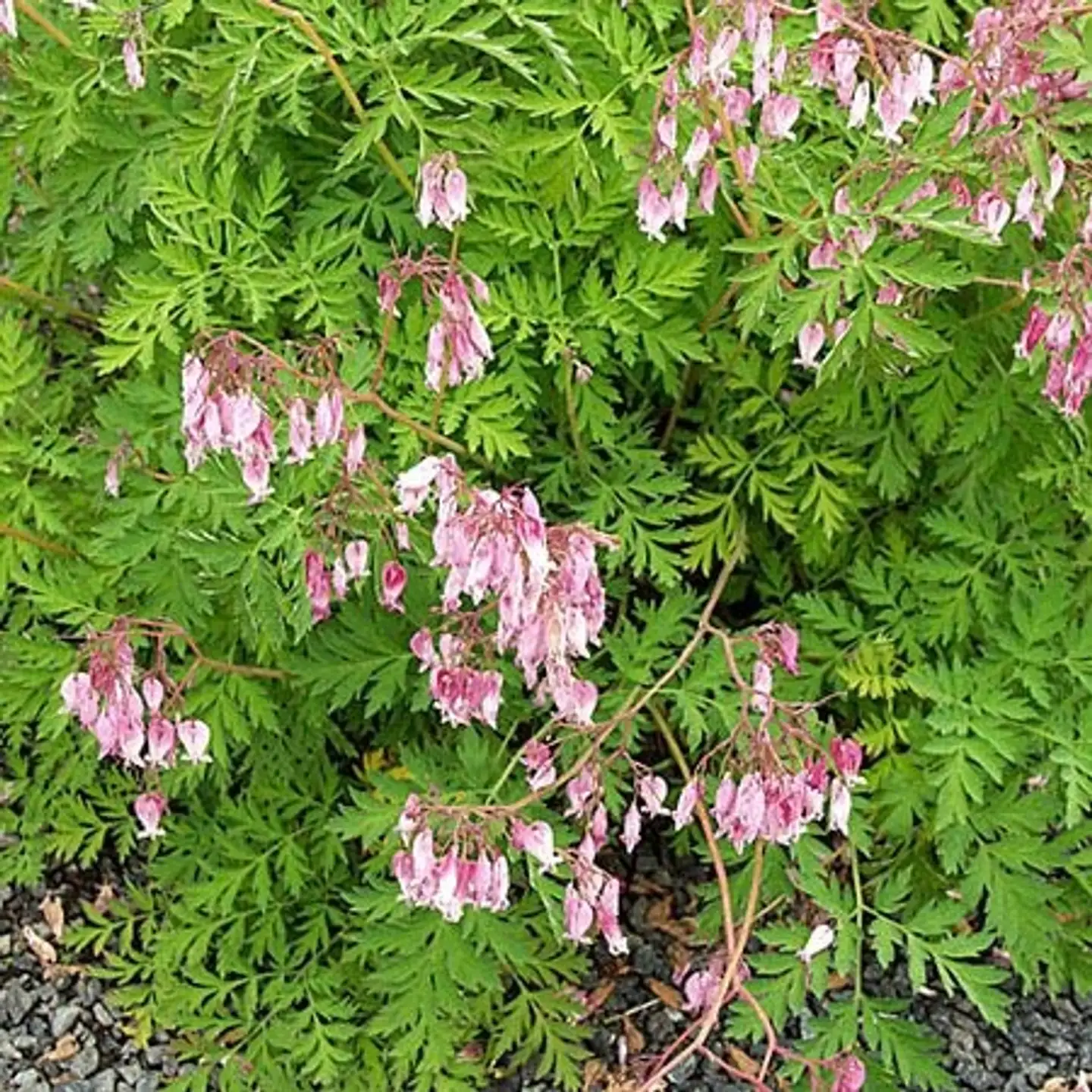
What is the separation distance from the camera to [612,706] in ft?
11.7

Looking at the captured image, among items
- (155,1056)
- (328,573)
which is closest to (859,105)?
(328,573)

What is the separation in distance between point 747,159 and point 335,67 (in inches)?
29.5

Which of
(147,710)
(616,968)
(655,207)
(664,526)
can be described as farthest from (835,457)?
(147,710)

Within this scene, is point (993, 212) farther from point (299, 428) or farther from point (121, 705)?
point (121, 705)

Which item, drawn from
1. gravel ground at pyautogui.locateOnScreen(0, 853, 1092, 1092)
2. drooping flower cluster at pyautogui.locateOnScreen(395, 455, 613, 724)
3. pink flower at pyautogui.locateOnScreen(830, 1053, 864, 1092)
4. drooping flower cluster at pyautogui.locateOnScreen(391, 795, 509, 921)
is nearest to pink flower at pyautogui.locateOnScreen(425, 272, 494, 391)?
drooping flower cluster at pyautogui.locateOnScreen(395, 455, 613, 724)

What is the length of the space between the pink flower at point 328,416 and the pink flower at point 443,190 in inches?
13.4

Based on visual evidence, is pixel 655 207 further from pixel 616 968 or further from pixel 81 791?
pixel 81 791

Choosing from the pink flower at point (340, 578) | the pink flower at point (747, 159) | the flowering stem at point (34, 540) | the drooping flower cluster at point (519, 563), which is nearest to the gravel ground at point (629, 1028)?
the flowering stem at point (34, 540)

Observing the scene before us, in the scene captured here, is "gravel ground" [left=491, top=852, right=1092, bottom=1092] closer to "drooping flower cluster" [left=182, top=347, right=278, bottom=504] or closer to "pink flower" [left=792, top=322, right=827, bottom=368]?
"pink flower" [left=792, top=322, right=827, bottom=368]

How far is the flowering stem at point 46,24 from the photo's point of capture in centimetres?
360

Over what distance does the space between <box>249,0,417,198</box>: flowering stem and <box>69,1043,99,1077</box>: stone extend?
6.54ft

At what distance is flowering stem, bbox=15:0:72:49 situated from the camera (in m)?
3.60

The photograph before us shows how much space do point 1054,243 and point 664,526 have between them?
94 centimetres

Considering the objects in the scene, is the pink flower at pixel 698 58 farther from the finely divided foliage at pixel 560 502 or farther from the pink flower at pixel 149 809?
the pink flower at pixel 149 809
